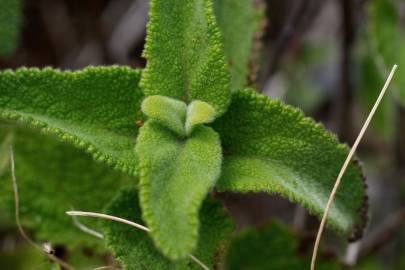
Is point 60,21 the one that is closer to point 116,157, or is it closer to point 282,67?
point 282,67

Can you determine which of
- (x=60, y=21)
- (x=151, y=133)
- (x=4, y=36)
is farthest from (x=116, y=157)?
(x=60, y=21)

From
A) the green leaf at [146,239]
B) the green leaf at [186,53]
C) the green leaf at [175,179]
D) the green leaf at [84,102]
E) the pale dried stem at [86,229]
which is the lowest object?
the pale dried stem at [86,229]

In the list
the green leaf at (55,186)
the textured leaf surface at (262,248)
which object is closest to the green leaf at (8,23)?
the green leaf at (55,186)

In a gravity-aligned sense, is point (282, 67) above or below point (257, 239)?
above

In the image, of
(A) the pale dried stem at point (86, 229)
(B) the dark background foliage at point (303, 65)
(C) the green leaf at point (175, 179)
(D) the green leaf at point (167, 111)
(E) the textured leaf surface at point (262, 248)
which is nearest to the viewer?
(C) the green leaf at point (175, 179)

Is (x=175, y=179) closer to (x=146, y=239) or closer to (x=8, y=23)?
(x=146, y=239)

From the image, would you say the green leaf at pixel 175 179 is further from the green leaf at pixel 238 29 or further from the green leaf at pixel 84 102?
the green leaf at pixel 238 29

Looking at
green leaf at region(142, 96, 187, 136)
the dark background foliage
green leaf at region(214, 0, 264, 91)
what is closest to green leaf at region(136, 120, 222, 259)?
green leaf at region(142, 96, 187, 136)
